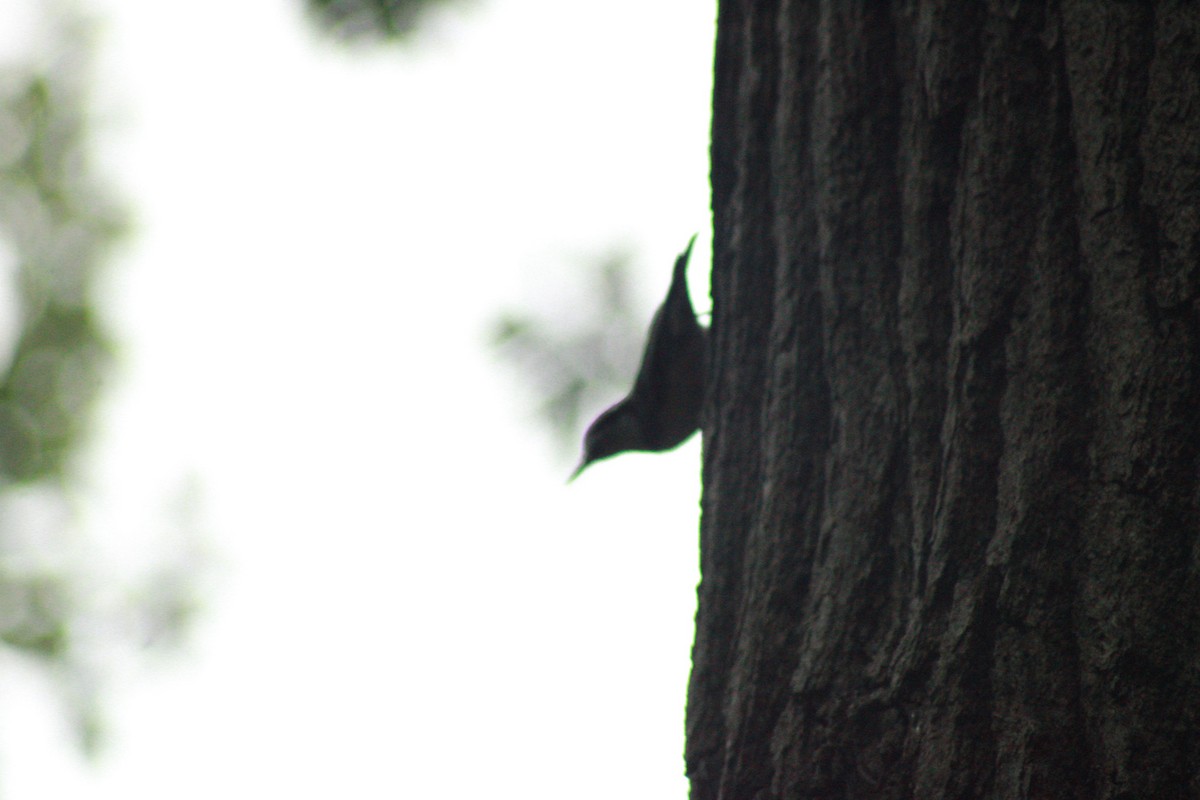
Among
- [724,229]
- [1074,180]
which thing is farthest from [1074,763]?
[724,229]

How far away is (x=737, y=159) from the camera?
1.18m

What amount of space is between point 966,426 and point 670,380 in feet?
4.43

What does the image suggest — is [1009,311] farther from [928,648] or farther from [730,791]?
[730,791]

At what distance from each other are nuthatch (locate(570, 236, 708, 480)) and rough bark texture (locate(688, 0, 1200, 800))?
843 mm

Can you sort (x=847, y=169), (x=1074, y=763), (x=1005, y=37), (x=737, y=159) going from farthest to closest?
(x=737, y=159)
(x=847, y=169)
(x=1005, y=37)
(x=1074, y=763)

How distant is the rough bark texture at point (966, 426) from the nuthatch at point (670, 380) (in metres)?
0.84

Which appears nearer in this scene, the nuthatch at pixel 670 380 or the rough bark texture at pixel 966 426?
the rough bark texture at pixel 966 426

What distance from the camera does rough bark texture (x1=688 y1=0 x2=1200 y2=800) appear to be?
750 mm

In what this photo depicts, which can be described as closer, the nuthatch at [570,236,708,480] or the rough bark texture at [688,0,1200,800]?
the rough bark texture at [688,0,1200,800]

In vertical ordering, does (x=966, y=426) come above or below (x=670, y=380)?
below

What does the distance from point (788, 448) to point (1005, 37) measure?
377 mm

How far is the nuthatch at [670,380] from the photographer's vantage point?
2.08 meters

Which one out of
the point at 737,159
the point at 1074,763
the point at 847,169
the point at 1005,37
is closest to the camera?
the point at 1074,763

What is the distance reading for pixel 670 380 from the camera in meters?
2.20
